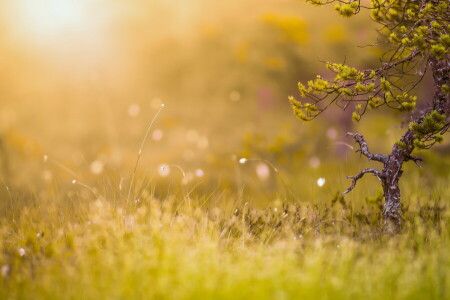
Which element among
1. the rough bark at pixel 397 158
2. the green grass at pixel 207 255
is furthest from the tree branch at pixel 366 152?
the green grass at pixel 207 255

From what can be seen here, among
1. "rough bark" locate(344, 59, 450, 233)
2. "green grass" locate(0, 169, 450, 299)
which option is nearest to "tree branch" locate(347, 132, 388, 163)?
"rough bark" locate(344, 59, 450, 233)

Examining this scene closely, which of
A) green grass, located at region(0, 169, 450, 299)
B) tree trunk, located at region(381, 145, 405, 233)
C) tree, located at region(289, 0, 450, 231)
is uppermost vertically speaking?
tree, located at region(289, 0, 450, 231)

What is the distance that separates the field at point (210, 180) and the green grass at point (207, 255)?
0.02m

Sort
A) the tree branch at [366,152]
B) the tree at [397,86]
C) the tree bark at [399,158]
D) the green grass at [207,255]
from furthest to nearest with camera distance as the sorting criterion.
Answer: the tree branch at [366,152] → the tree bark at [399,158] → the tree at [397,86] → the green grass at [207,255]

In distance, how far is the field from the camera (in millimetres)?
4727

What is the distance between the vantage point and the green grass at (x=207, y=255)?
4.47 m

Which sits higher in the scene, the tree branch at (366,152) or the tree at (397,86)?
the tree at (397,86)

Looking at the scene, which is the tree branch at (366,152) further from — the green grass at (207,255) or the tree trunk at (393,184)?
the green grass at (207,255)

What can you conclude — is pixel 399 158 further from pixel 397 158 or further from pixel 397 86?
pixel 397 86

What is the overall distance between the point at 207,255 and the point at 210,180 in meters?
5.65

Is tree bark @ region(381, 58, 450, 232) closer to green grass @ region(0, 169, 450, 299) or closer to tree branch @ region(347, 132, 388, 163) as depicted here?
tree branch @ region(347, 132, 388, 163)

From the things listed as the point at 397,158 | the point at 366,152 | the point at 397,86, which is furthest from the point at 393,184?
the point at 397,86

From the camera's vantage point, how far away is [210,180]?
1077 cm

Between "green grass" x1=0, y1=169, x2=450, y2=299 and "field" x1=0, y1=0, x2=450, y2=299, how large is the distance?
21 mm
